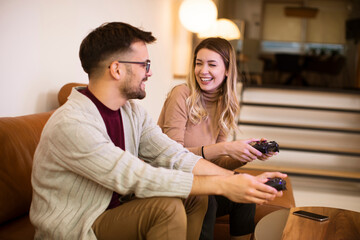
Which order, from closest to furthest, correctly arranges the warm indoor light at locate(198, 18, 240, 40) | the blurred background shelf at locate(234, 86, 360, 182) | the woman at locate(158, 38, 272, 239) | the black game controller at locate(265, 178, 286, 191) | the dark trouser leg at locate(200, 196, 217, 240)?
the black game controller at locate(265, 178, 286, 191) → the dark trouser leg at locate(200, 196, 217, 240) → the woman at locate(158, 38, 272, 239) → the blurred background shelf at locate(234, 86, 360, 182) → the warm indoor light at locate(198, 18, 240, 40)

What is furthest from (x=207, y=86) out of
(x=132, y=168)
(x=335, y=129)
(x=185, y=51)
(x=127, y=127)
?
(x=185, y=51)

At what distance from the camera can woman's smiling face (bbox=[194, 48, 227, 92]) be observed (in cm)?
223

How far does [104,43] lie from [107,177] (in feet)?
1.63

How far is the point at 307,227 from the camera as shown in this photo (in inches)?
59.2

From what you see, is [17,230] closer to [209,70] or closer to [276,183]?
[276,183]

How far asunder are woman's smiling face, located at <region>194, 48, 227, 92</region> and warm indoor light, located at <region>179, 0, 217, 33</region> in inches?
104

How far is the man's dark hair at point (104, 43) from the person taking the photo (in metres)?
1.44

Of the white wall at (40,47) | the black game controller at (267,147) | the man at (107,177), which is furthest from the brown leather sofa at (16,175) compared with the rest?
the black game controller at (267,147)

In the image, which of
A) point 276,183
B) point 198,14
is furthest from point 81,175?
point 198,14

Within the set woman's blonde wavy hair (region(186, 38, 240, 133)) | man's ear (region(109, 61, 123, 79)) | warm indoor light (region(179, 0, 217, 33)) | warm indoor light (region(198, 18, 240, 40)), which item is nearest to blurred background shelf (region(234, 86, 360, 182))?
warm indoor light (region(198, 18, 240, 40))

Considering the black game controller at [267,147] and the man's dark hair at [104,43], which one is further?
the black game controller at [267,147]

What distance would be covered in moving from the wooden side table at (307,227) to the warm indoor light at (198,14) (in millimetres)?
→ 3507

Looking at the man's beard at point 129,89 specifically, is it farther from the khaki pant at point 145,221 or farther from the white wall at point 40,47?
the white wall at point 40,47

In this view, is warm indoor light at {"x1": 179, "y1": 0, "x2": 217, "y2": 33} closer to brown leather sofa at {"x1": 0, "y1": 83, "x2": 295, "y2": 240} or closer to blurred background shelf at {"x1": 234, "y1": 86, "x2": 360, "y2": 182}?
blurred background shelf at {"x1": 234, "y1": 86, "x2": 360, "y2": 182}
